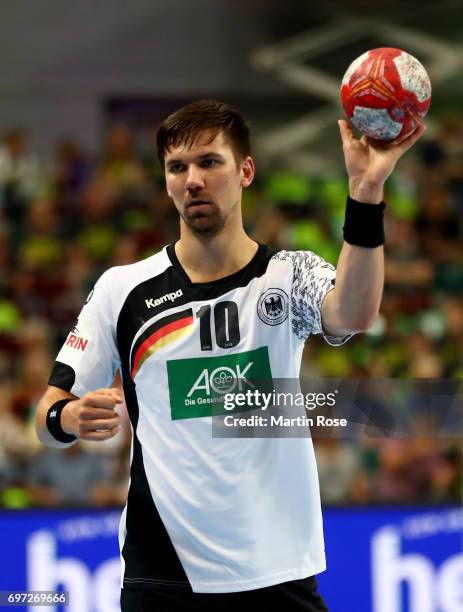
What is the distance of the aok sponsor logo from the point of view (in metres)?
3.52

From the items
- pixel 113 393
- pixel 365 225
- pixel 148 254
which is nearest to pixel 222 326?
pixel 113 393

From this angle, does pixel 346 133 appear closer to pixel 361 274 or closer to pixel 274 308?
pixel 361 274

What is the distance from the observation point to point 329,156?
563 inches

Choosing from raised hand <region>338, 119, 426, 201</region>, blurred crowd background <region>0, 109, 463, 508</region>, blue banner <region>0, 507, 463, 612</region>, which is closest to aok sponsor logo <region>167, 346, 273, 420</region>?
raised hand <region>338, 119, 426, 201</region>

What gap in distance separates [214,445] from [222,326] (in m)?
0.38

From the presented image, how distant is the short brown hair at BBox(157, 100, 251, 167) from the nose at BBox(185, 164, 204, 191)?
97 mm

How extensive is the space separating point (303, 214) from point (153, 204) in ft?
5.46

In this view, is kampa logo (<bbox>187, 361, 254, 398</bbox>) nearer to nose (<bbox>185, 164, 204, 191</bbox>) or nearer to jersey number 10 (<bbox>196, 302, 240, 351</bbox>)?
jersey number 10 (<bbox>196, 302, 240, 351</bbox>)

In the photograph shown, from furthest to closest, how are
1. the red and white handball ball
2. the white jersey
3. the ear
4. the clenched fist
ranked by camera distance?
the ear
the white jersey
the clenched fist
the red and white handball ball

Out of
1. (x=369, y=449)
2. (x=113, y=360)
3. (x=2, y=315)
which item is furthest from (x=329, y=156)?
(x=113, y=360)

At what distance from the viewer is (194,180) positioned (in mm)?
3490

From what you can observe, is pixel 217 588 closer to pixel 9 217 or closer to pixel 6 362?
pixel 6 362

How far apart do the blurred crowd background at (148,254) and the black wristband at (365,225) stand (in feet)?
13.2

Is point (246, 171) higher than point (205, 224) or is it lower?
higher
